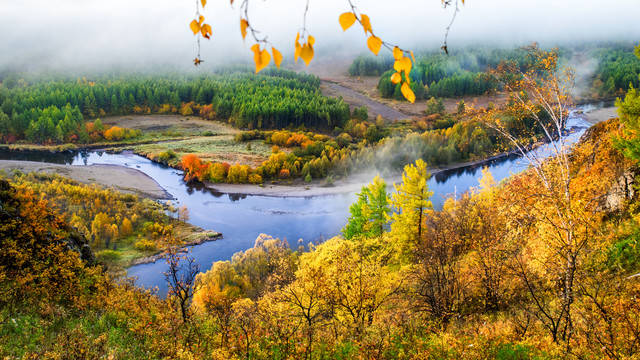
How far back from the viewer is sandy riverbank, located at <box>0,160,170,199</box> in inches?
2329

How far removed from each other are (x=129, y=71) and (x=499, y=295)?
18592 centimetres

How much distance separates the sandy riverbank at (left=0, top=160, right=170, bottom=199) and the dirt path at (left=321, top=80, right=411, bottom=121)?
2681 inches

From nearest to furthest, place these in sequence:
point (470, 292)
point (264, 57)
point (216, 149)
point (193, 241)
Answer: point (264, 57), point (470, 292), point (193, 241), point (216, 149)

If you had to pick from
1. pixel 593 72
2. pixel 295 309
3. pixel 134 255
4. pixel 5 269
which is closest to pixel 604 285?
pixel 295 309

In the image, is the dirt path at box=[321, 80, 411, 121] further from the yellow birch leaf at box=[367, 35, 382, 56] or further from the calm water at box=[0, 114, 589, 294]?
the yellow birch leaf at box=[367, 35, 382, 56]

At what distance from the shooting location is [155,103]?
393 feet

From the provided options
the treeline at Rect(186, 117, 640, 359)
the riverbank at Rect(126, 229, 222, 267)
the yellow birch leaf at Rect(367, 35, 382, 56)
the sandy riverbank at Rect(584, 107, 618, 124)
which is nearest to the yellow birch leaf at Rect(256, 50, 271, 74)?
the yellow birch leaf at Rect(367, 35, 382, 56)

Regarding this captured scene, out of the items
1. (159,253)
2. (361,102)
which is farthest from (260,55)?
(361,102)

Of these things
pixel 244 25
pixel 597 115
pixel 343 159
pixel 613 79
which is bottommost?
pixel 343 159

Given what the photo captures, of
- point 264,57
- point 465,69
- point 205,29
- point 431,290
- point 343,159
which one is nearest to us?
point 264,57

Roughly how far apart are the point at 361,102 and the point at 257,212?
87.7 metres

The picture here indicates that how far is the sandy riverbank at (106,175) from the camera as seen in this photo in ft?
194

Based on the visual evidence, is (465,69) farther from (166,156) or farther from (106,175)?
(106,175)

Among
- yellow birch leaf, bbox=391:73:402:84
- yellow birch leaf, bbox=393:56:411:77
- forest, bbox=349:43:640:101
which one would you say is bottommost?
yellow birch leaf, bbox=391:73:402:84
